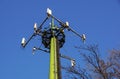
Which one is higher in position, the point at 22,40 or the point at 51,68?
the point at 22,40

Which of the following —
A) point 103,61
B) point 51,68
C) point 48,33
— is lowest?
point 51,68

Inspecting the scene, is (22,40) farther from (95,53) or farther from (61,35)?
(95,53)

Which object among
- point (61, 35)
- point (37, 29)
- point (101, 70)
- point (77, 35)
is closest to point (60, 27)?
point (61, 35)

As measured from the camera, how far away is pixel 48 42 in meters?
8.46

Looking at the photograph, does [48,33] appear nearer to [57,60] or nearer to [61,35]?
[61,35]

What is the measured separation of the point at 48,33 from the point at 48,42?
0.31 m

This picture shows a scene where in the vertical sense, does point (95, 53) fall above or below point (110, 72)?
above

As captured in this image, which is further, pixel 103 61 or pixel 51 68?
pixel 103 61

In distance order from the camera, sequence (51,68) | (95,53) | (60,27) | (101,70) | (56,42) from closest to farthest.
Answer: (51,68)
(56,42)
(60,27)
(101,70)
(95,53)

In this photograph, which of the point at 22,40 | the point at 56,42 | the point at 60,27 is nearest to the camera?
the point at 56,42

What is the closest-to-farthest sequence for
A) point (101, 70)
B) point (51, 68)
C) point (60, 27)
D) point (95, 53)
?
point (51, 68)
point (60, 27)
point (101, 70)
point (95, 53)

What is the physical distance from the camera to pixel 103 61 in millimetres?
13422

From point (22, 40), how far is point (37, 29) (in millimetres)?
1203

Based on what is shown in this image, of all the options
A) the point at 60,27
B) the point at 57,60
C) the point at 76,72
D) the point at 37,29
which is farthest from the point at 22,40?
the point at 76,72
